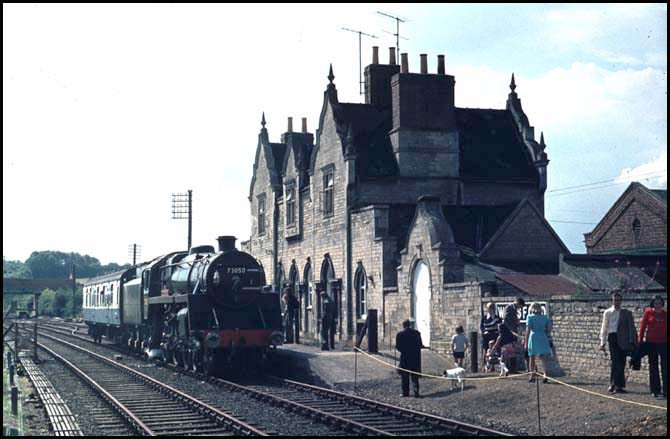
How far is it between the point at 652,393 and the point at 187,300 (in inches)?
465

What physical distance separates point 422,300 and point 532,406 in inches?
404

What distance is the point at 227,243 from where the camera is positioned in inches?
931

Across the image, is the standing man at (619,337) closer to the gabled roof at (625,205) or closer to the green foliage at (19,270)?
the gabled roof at (625,205)

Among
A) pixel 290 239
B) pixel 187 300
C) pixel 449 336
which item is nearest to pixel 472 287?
pixel 449 336

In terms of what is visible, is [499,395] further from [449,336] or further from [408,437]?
[449,336]

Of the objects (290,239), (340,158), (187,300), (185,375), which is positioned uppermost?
(340,158)

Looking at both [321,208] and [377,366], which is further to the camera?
[321,208]

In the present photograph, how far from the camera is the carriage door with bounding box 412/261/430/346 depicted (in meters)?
25.0

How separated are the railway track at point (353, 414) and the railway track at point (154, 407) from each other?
1.37 metres

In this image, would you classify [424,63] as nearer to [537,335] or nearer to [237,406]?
[537,335]

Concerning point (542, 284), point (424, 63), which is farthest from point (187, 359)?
point (424, 63)

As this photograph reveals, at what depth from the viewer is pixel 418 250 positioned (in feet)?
83.5

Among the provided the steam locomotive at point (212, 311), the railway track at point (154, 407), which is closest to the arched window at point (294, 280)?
the steam locomotive at point (212, 311)

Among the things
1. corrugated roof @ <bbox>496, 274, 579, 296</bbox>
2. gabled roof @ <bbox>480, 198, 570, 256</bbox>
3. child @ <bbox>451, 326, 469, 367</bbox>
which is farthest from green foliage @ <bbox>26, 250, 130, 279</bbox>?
child @ <bbox>451, 326, 469, 367</bbox>
